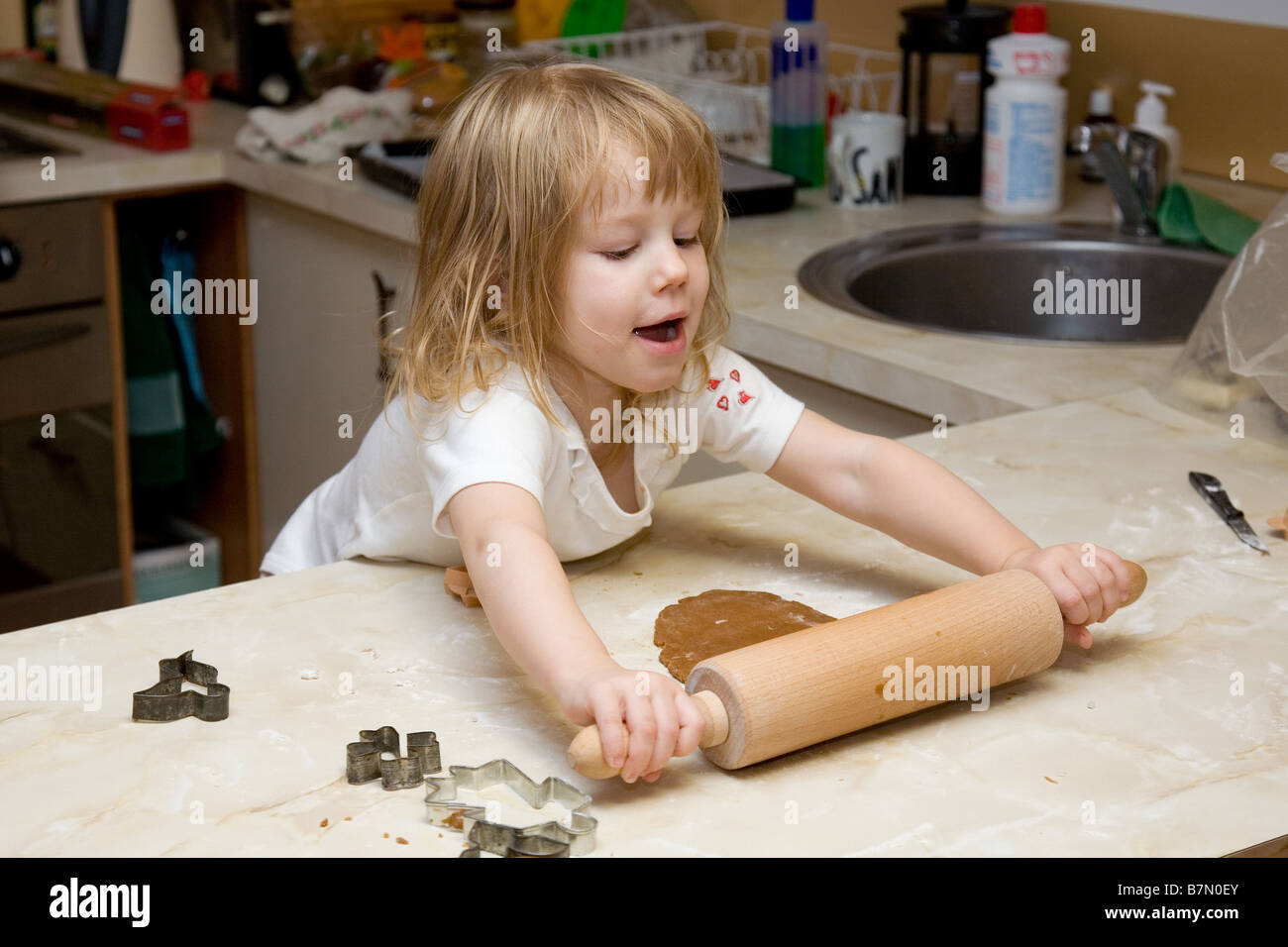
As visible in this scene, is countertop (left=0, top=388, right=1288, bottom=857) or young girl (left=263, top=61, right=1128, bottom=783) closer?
countertop (left=0, top=388, right=1288, bottom=857)

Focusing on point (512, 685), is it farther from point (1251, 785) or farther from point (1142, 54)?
point (1142, 54)

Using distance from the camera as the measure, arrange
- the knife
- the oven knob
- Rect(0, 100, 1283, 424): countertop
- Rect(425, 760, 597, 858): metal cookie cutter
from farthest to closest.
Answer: the oven knob < Rect(0, 100, 1283, 424): countertop < the knife < Rect(425, 760, 597, 858): metal cookie cutter

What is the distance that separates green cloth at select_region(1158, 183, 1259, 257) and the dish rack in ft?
1.71

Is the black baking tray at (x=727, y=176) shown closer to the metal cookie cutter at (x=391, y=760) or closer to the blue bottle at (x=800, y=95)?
the blue bottle at (x=800, y=95)

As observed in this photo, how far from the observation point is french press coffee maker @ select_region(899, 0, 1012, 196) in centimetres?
196

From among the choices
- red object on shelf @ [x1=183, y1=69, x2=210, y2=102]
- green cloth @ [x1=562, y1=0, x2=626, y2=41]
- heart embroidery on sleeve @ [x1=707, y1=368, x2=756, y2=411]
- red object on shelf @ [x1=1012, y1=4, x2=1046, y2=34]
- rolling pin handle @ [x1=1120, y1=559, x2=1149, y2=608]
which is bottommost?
rolling pin handle @ [x1=1120, y1=559, x2=1149, y2=608]

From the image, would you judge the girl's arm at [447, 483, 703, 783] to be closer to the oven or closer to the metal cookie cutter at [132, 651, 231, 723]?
the metal cookie cutter at [132, 651, 231, 723]

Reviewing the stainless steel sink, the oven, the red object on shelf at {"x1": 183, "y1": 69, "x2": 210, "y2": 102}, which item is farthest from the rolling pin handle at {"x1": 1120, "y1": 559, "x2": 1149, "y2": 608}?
the red object on shelf at {"x1": 183, "y1": 69, "x2": 210, "y2": 102}

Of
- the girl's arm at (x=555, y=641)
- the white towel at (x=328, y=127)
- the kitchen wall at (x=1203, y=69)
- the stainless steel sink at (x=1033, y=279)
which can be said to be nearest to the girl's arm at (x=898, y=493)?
the girl's arm at (x=555, y=641)

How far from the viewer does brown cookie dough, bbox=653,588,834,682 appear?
0.92 meters

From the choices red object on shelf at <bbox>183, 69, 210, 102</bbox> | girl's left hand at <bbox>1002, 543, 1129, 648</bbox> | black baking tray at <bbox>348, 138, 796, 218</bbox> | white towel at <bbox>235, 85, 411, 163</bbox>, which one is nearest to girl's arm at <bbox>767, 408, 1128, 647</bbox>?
girl's left hand at <bbox>1002, 543, 1129, 648</bbox>

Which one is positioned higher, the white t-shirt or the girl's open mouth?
the girl's open mouth

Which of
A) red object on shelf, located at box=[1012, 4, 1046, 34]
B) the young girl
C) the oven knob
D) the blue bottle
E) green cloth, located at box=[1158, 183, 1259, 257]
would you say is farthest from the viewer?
the oven knob

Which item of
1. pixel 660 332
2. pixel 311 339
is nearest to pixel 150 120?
pixel 311 339
